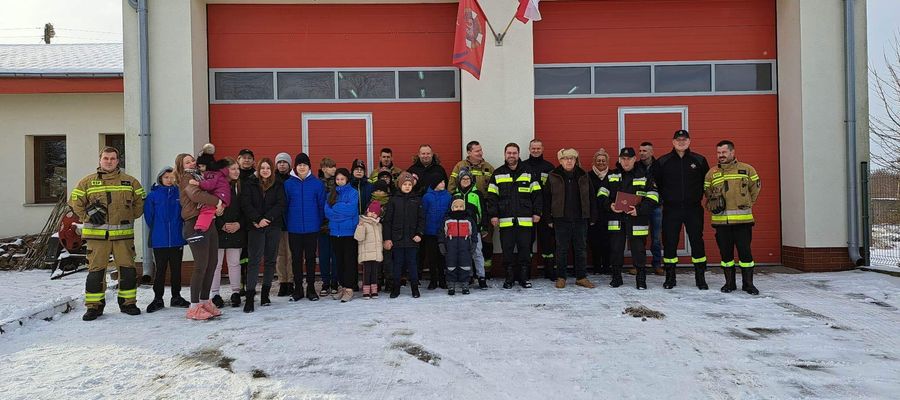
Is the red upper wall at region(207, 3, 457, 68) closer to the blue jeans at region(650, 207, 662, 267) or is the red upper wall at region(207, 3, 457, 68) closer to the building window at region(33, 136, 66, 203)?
the blue jeans at region(650, 207, 662, 267)

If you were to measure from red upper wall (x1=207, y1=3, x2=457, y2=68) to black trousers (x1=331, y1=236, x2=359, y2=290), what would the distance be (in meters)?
3.43

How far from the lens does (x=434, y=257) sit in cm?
731

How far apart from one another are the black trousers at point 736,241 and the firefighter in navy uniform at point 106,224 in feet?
23.8

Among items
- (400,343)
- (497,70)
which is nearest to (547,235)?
(497,70)

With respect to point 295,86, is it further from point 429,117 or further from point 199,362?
point 199,362

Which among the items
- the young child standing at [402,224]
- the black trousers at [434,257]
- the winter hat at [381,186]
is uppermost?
the winter hat at [381,186]

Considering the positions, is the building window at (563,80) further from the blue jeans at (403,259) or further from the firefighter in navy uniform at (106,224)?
the firefighter in navy uniform at (106,224)

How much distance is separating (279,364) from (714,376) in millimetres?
3354

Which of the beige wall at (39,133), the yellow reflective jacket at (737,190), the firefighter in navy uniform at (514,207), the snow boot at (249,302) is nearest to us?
the snow boot at (249,302)

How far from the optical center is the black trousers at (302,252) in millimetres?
6466

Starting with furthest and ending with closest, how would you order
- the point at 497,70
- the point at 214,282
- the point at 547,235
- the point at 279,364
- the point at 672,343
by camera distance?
the point at 497,70 → the point at 547,235 → the point at 214,282 → the point at 672,343 → the point at 279,364

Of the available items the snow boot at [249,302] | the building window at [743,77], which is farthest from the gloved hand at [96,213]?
the building window at [743,77]

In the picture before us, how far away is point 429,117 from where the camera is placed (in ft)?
28.4

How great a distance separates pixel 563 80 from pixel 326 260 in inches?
187
